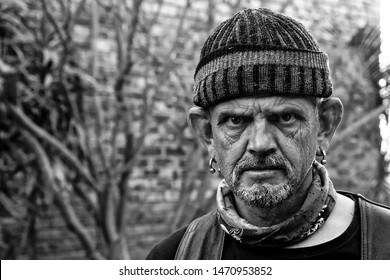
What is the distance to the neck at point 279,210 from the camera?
1.41 metres

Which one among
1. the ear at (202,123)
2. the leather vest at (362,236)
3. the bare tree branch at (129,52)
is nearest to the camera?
the leather vest at (362,236)

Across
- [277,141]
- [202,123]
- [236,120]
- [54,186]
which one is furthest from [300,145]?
[54,186]

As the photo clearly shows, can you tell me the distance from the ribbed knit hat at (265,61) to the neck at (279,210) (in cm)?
28

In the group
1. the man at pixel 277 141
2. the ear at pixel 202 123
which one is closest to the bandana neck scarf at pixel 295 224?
the man at pixel 277 141

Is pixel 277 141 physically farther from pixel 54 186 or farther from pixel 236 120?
pixel 54 186

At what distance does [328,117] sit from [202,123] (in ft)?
1.26

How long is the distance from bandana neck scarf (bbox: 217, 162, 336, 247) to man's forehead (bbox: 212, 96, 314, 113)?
241mm

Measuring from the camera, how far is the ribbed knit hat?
1319 mm

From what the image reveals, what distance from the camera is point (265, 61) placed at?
4.34 feet

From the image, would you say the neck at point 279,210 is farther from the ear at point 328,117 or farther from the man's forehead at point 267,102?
the man's forehead at point 267,102

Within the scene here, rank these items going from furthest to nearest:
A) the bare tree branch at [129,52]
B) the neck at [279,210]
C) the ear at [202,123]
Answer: the bare tree branch at [129,52], the ear at [202,123], the neck at [279,210]

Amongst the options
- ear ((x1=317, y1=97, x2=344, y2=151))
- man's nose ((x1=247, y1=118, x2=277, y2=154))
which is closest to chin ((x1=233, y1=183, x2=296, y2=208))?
man's nose ((x1=247, y1=118, x2=277, y2=154))

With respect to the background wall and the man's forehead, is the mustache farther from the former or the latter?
the background wall
